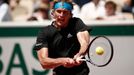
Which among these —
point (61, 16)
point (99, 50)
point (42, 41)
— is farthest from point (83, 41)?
point (42, 41)

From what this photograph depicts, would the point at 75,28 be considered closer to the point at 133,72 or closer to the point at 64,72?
the point at 64,72

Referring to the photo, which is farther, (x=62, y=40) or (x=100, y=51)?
(x=62, y=40)

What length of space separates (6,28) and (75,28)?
12.1ft

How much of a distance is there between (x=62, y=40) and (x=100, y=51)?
517 mm

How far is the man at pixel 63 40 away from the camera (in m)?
5.96

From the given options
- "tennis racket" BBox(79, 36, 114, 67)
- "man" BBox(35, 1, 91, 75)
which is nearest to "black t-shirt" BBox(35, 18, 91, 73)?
"man" BBox(35, 1, 91, 75)

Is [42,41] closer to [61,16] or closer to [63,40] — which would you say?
[63,40]

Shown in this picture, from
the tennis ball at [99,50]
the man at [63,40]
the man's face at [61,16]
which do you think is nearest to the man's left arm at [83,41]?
the man at [63,40]

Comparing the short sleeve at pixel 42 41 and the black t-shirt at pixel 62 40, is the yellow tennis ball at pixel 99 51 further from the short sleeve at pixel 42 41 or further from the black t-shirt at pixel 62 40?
the short sleeve at pixel 42 41

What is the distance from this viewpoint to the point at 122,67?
8664 mm

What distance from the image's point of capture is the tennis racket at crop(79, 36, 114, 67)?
5.82 meters

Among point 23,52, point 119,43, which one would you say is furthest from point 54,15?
point 23,52

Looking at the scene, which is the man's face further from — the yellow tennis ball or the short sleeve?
the yellow tennis ball

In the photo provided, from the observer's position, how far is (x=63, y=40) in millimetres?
6094
